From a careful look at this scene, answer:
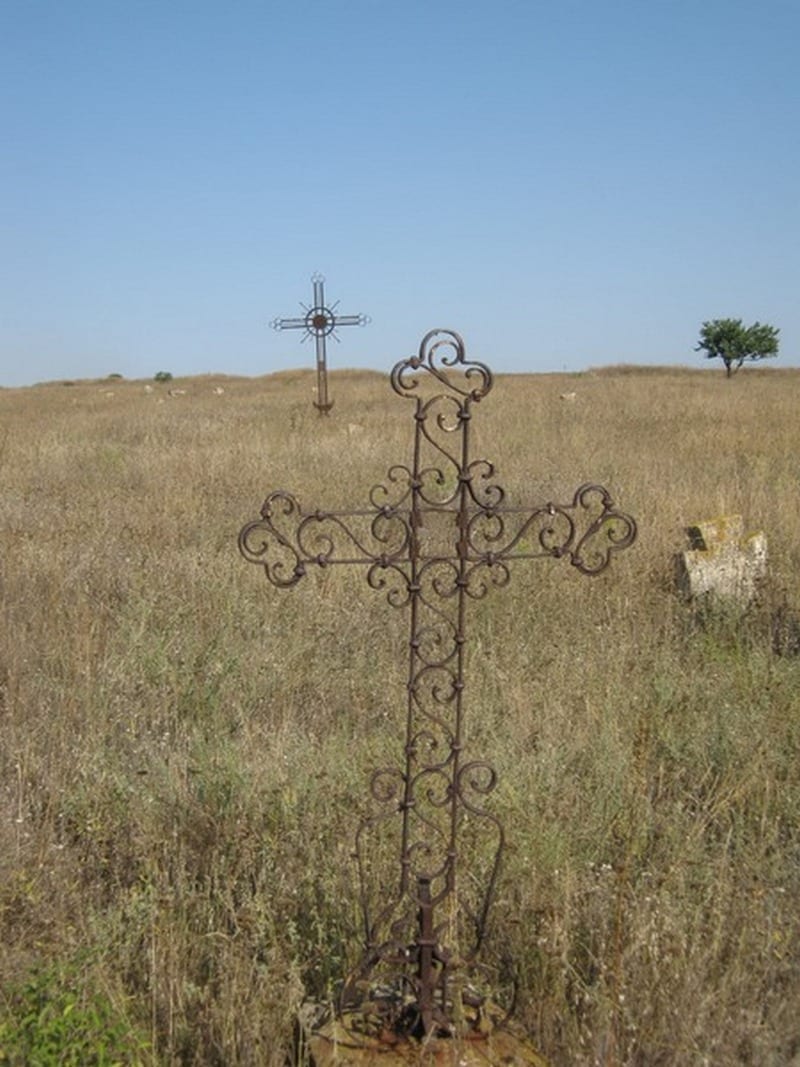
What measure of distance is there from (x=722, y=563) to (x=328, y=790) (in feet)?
11.4

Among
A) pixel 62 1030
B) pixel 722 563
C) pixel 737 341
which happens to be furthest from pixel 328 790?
pixel 737 341

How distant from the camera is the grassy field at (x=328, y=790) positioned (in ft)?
7.57

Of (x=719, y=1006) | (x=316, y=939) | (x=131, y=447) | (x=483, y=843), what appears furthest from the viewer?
(x=131, y=447)

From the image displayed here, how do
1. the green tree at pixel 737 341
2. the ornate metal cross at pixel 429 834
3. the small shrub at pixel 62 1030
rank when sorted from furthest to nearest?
the green tree at pixel 737 341 < the ornate metal cross at pixel 429 834 < the small shrub at pixel 62 1030

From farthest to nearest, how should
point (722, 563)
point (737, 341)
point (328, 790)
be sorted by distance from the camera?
point (737, 341), point (722, 563), point (328, 790)

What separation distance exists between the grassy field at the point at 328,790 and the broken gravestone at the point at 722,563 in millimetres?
158

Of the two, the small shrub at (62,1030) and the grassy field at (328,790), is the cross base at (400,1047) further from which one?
the small shrub at (62,1030)

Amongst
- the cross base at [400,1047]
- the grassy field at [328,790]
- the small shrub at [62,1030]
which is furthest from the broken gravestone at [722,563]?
the small shrub at [62,1030]

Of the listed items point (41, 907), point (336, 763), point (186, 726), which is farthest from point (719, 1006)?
point (186, 726)

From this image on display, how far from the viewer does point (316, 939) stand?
8.82ft

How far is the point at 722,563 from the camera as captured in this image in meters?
5.86

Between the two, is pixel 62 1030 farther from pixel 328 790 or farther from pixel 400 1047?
pixel 328 790

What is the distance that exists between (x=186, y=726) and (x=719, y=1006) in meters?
2.34

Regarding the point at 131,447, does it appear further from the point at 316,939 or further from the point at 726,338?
the point at 726,338
